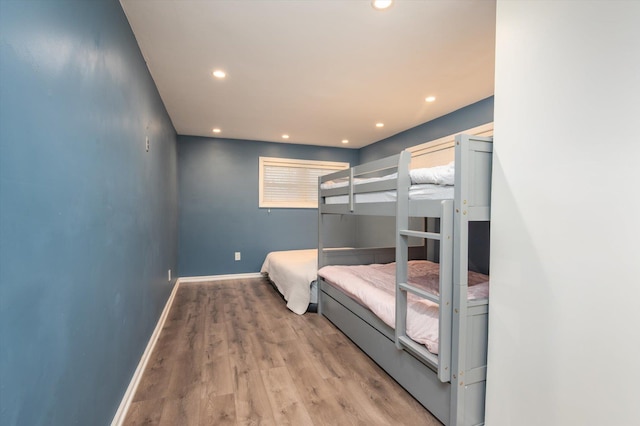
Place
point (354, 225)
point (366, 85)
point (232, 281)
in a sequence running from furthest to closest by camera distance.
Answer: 1. point (354, 225)
2. point (232, 281)
3. point (366, 85)

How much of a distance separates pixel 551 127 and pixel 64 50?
1.82 metres

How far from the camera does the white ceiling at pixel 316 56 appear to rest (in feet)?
5.53

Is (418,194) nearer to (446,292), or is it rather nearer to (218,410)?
(446,292)

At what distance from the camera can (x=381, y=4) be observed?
1.60 meters

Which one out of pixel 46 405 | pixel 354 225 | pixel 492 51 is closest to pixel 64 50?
pixel 46 405

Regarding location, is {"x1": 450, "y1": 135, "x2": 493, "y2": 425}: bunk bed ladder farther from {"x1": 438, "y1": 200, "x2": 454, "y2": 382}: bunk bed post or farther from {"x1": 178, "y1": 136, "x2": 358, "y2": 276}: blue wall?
{"x1": 178, "y1": 136, "x2": 358, "y2": 276}: blue wall

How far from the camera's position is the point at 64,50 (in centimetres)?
100

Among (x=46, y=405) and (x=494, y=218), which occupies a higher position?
(x=494, y=218)

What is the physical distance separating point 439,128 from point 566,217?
2658mm

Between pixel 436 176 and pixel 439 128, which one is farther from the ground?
pixel 439 128

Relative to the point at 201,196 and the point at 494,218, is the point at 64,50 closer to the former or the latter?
the point at 494,218

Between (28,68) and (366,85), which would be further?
(366,85)

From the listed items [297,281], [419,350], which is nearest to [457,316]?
[419,350]

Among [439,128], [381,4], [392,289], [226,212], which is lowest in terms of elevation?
[392,289]
